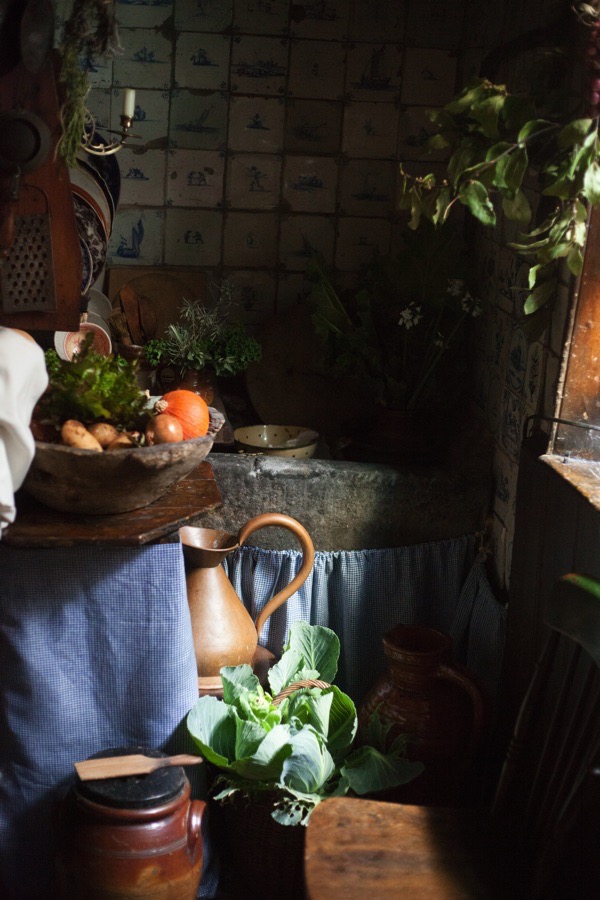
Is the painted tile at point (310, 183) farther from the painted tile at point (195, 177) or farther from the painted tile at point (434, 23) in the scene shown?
the painted tile at point (434, 23)

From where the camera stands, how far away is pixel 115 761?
2.04 m

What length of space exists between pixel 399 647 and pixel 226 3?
2156 mm

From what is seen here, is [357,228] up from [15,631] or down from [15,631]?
up

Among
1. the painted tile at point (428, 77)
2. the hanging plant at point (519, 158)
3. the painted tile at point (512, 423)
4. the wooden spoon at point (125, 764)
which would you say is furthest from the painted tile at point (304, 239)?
the wooden spoon at point (125, 764)

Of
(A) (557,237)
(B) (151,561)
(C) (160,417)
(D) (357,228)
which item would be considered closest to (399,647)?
(B) (151,561)

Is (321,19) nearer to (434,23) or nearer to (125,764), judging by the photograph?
(434,23)

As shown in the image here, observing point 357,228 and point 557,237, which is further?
point 357,228

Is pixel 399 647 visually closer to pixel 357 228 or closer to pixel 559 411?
pixel 559 411

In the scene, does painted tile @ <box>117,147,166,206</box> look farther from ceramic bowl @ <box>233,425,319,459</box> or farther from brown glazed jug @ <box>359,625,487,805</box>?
brown glazed jug @ <box>359,625,487,805</box>

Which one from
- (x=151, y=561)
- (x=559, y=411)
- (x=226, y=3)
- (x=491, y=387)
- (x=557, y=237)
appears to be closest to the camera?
(x=557, y=237)

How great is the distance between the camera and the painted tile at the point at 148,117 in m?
3.18

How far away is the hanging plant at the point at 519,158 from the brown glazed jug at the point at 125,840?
4.40ft

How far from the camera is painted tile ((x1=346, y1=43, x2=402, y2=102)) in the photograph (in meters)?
3.20

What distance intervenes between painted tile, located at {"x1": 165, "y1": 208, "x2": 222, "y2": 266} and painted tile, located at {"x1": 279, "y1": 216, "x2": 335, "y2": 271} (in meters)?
0.23
